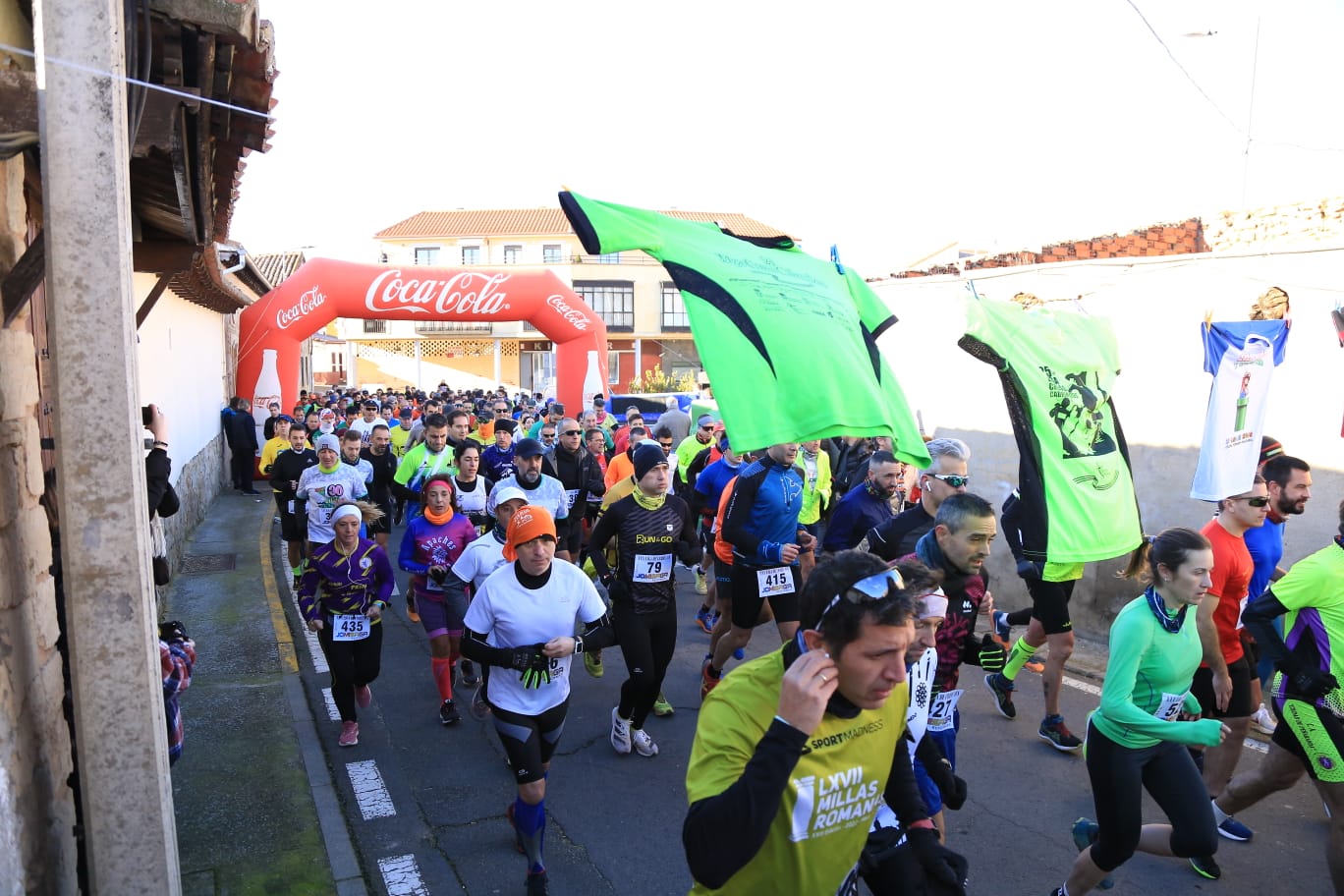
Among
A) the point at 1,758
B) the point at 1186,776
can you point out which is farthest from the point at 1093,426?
the point at 1,758

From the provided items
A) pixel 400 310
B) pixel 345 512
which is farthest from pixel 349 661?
pixel 400 310

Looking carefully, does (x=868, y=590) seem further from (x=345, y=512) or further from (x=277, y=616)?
(x=277, y=616)

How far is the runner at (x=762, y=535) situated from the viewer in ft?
21.1

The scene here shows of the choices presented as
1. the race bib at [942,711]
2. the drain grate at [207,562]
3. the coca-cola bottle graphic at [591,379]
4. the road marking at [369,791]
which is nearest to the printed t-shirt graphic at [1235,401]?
the race bib at [942,711]

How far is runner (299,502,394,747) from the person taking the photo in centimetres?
590

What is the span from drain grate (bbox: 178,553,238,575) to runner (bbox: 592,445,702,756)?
6843 millimetres

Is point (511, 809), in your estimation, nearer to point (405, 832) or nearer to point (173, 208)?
point (405, 832)

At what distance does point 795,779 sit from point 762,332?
1.46 meters

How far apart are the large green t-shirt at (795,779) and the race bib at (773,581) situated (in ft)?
12.8

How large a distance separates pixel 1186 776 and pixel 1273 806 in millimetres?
2199

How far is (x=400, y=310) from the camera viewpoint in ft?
64.2

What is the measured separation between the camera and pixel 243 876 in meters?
4.36

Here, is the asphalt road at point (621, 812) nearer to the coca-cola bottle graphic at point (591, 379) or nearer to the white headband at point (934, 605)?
the white headband at point (934, 605)

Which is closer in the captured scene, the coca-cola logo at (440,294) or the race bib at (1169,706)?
the race bib at (1169,706)
